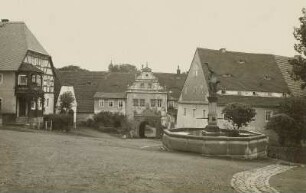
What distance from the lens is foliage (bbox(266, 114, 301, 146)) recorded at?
136 ft

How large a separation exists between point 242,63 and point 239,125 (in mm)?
12338

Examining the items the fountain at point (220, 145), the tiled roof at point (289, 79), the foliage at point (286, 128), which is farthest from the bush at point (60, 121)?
the fountain at point (220, 145)

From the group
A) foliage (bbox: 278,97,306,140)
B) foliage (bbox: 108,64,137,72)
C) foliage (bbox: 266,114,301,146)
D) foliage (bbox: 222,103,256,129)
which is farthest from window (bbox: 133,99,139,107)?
foliage (bbox: 108,64,137,72)

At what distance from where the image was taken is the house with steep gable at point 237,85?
50.8 m

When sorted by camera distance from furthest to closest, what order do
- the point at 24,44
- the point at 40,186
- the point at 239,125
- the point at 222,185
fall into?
the point at 24,44 < the point at 239,125 < the point at 222,185 < the point at 40,186

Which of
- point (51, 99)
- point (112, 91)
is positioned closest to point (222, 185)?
point (51, 99)

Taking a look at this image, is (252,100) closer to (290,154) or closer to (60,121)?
(290,154)

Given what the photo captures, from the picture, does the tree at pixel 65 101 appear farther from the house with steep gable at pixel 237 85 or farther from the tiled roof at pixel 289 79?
the tiled roof at pixel 289 79

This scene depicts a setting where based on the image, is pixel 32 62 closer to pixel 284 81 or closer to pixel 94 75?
pixel 94 75

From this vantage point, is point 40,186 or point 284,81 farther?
point 284,81

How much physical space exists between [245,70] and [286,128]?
45.9ft

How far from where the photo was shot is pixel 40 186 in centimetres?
1200

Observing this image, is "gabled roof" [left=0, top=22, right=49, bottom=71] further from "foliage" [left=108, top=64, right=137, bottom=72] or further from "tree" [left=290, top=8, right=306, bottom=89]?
"foliage" [left=108, top=64, right=137, bottom=72]

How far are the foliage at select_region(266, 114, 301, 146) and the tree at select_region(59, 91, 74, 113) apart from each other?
27616 millimetres
